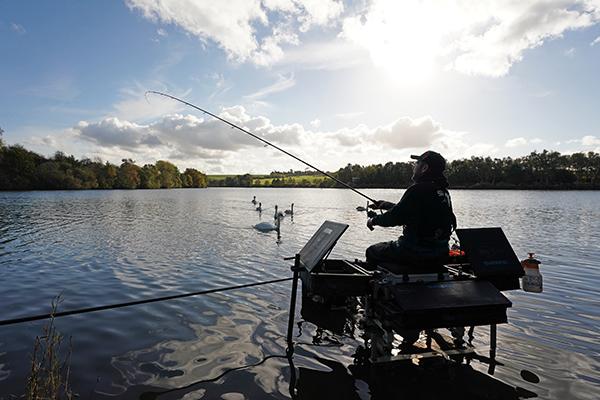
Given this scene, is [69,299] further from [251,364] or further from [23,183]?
[23,183]

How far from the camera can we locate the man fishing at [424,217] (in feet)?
18.0

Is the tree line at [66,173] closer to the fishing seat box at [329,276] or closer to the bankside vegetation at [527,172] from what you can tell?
the bankside vegetation at [527,172]

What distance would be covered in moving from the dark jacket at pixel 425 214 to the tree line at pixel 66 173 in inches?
4992

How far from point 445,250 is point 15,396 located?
7403mm

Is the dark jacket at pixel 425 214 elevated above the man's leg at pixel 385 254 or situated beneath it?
elevated above

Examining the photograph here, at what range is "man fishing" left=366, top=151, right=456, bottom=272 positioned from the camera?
5.49 meters

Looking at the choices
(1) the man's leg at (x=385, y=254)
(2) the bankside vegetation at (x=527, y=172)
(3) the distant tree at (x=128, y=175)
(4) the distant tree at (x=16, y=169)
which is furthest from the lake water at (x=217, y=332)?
(3) the distant tree at (x=128, y=175)

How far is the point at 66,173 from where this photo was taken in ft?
361

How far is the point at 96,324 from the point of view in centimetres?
799

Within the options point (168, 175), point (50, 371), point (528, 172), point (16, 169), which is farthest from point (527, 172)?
point (16, 169)

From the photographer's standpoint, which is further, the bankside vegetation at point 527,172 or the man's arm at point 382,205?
the bankside vegetation at point 527,172

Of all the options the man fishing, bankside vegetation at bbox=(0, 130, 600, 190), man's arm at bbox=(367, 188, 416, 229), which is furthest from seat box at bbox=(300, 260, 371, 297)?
bankside vegetation at bbox=(0, 130, 600, 190)

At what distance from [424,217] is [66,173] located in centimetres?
13241

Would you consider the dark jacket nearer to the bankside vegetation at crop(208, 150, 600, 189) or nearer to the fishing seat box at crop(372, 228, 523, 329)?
the fishing seat box at crop(372, 228, 523, 329)
